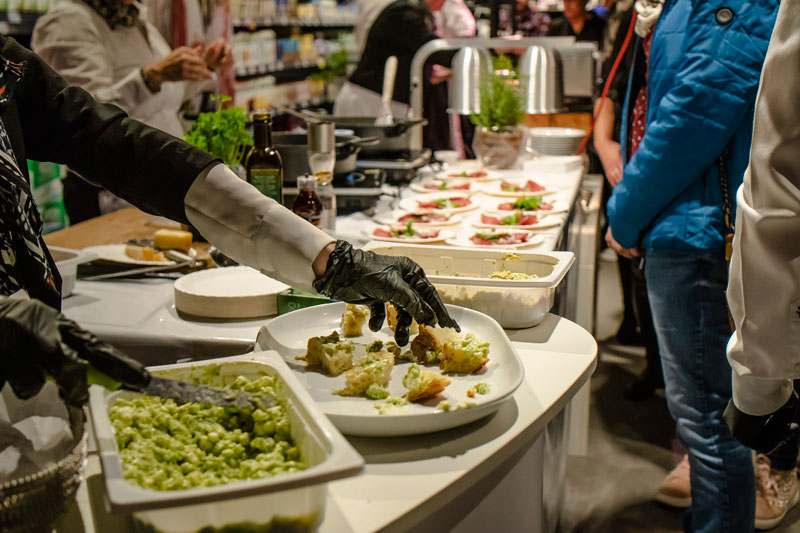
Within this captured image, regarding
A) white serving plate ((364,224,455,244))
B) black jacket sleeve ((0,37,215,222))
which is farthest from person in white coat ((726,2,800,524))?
white serving plate ((364,224,455,244))

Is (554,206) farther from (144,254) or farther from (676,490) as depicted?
(144,254)

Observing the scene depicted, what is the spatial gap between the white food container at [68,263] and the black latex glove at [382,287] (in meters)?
0.80

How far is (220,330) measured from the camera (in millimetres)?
1843

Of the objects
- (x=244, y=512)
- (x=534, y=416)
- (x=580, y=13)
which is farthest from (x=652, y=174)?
(x=580, y=13)

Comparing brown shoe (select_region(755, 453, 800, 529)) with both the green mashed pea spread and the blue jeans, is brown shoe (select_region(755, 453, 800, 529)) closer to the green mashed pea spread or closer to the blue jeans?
the blue jeans

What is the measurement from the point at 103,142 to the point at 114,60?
230cm

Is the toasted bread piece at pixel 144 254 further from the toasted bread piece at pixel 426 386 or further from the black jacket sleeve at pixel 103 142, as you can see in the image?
the toasted bread piece at pixel 426 386

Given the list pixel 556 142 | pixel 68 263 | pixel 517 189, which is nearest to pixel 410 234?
pixel 517 189

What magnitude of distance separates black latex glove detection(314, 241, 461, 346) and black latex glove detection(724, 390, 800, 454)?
550 mm

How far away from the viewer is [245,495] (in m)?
0.92

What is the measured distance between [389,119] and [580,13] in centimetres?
285

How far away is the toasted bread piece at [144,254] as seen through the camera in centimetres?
231

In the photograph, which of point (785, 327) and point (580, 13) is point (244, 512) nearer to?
point (785, 327)

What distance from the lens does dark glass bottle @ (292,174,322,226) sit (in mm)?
2369
